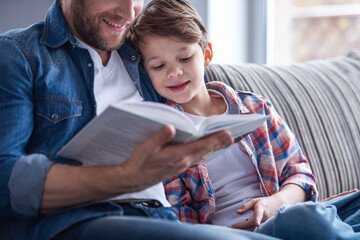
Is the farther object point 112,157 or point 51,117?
point 51,117

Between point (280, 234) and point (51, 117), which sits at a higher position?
point (51, 117)

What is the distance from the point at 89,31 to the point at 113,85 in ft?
0.54

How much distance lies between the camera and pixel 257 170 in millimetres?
1472

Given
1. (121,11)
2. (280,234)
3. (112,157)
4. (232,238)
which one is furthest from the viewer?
(121,11)

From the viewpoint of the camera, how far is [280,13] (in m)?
2.98

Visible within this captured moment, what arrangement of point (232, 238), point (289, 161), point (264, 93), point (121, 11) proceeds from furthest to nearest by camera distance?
point (264, 93) → point (289, 161) → point (121, 11) → point (232, 238)

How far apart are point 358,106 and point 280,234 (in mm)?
984

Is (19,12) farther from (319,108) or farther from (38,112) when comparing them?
(319,108)

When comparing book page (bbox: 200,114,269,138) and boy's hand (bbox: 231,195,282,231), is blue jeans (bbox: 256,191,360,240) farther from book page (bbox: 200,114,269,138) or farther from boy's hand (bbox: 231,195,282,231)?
book page (bbox: 200,114,269,138)

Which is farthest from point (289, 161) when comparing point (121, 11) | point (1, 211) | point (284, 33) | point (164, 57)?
point (284, 33)

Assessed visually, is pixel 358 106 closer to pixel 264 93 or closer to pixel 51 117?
pixel 264 93

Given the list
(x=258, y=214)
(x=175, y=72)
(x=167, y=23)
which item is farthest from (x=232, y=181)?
(x=167, y=23)

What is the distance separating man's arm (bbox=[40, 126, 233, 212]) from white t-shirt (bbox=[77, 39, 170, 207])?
26cm

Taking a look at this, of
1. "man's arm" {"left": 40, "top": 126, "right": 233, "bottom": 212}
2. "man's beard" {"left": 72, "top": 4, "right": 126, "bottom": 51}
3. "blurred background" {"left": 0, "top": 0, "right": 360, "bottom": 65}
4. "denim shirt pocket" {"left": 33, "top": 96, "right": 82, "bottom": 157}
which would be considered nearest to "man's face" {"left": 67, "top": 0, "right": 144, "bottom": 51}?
"man's beard" {"left": 72, "top": 4, "right": 126, "bottom": 51}
